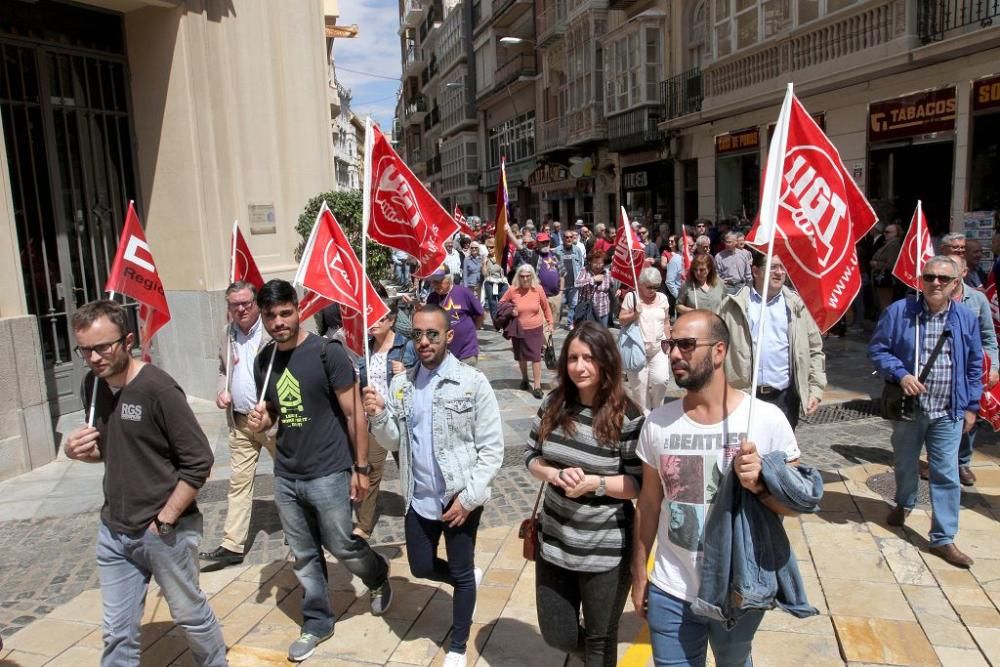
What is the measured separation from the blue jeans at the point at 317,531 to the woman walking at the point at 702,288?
13.5 feet

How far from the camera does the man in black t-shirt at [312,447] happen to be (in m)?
3.82

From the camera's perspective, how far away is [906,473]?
199 inches

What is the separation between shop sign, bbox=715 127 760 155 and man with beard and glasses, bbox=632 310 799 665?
17082 mm

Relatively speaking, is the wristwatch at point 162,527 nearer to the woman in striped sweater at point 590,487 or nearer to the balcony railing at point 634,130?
the woman in striped sweater at point 590,487

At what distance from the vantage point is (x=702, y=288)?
23.1 ft

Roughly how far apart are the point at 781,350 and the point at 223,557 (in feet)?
12.7

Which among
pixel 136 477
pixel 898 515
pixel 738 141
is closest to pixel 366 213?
pixel 136 477

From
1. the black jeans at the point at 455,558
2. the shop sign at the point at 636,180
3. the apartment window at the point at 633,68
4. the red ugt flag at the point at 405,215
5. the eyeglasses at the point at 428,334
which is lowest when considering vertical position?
the black jeans at the point at 455,558

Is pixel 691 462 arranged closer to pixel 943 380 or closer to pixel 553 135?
pixel 943 380

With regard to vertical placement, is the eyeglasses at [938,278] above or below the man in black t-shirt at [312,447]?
above

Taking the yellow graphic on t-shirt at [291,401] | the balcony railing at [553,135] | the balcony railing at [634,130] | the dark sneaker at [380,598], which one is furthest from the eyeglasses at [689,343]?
the balcony railing at [553,135]

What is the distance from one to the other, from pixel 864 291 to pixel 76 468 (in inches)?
486

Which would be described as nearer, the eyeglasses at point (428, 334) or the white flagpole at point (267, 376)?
the eyeglasses at point (428, 334)

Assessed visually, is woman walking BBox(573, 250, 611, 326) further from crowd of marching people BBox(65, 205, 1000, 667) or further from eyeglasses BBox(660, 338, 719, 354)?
eyeglasses BBox(660, 338, 719, 354)
